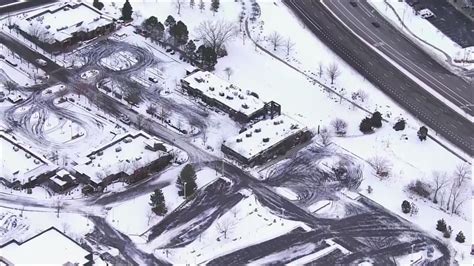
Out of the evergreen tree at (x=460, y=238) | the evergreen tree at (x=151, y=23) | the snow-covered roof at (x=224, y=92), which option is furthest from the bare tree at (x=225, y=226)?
the evergreen tree at (x=151, y=23)

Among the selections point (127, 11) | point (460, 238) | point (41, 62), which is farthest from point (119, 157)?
point (460, 238)

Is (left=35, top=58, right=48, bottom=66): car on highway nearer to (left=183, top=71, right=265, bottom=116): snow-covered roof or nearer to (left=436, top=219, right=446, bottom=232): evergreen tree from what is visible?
(left=183, top=71, right=265, bottom=116): snow-covered roof

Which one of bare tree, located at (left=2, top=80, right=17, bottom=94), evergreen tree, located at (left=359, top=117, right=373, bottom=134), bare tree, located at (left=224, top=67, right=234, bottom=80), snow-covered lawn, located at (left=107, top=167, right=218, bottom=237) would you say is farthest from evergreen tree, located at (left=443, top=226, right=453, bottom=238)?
bare tree, located at (left=2, top=80, right=17, bottom=94)

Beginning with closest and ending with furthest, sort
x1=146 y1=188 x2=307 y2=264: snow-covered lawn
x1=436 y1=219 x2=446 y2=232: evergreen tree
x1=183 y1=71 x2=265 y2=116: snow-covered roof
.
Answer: x1=146 y1=188 x2=307 y2=264: snow-covered lawn → x1=436 y1=219 x2=446 y2=232: evergreen tree → x1=183 y1=71 x2=265 y2=116: snow-covered roof

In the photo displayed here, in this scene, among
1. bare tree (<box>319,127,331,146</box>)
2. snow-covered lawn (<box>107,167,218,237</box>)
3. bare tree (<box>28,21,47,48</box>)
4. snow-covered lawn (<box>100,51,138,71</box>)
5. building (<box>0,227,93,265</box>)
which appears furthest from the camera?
bare tree (<box>28,21,47,48</box>)

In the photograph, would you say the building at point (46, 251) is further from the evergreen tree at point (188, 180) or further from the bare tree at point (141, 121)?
the bare tree at point (141, 121)

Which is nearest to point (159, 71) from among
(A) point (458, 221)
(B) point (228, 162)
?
(B) point (228, 162)
